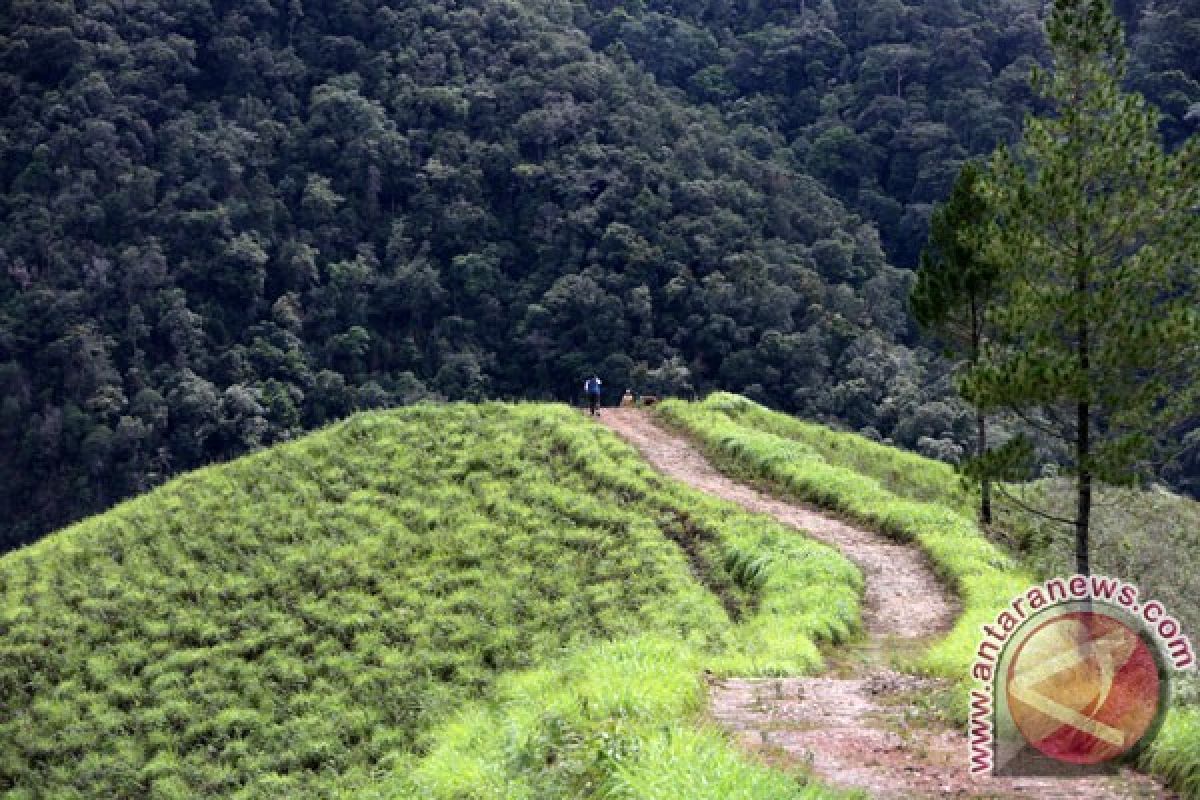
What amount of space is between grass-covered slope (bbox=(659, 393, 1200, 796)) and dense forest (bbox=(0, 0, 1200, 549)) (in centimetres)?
1470

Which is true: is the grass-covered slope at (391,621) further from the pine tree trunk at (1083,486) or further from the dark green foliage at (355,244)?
the dark green foliage at (355,244)

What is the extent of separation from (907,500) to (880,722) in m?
14.1

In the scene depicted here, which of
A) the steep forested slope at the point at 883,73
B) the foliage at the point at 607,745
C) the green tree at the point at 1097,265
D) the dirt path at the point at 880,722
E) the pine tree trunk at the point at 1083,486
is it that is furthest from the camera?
the steep forested slope at the point at 883,73

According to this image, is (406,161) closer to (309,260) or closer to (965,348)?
(309,260)

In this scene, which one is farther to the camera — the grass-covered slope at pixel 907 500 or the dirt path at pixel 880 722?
the grass-covered slope at pixel 907 500

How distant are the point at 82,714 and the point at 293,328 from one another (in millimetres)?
40524

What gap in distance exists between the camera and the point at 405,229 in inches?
2542

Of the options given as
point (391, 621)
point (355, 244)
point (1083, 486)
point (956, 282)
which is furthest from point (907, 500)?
point (355, 244)

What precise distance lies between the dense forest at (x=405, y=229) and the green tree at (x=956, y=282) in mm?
21250
